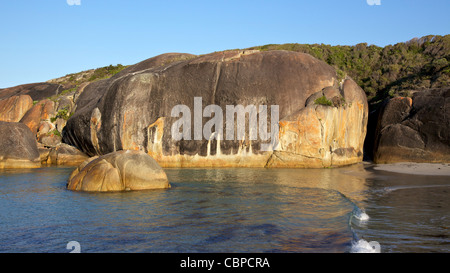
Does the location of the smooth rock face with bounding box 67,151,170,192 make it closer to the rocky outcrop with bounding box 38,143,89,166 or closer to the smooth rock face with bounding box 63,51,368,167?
the smooth rock face with bounding box 63,51,368,167

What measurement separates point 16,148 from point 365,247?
24.2 meters

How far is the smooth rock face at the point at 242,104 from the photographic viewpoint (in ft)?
79.7

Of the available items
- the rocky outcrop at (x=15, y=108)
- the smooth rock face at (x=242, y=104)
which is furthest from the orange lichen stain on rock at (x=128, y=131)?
the rocky outcrop at (x=15, y=108)

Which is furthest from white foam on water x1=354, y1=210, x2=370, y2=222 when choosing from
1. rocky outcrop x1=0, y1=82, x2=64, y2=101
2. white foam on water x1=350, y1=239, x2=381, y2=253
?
rocky outcrop x1=0, y1=82, x2=64, y2=101

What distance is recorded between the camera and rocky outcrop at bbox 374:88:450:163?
22.9 metres

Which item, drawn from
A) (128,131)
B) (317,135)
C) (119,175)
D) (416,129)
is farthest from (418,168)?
(128,131)

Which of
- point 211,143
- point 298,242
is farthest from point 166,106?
point 298,242

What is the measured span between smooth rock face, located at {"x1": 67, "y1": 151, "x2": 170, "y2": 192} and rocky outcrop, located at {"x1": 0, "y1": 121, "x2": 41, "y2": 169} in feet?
40.1

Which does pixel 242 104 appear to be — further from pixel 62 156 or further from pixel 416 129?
pixel 62 156

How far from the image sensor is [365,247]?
729cm

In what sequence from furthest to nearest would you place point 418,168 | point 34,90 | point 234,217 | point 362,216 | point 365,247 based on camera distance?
1. point 34,90
2. point 418,168
3. point 234,217
4. point 362,216
5. point 365,247

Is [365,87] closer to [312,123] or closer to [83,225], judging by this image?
[312,123]

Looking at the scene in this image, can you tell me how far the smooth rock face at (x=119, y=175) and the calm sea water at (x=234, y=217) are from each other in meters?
0.72

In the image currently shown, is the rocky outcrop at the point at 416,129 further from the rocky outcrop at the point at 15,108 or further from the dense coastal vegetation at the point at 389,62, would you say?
the rocky outcrop at the point at 15,108
